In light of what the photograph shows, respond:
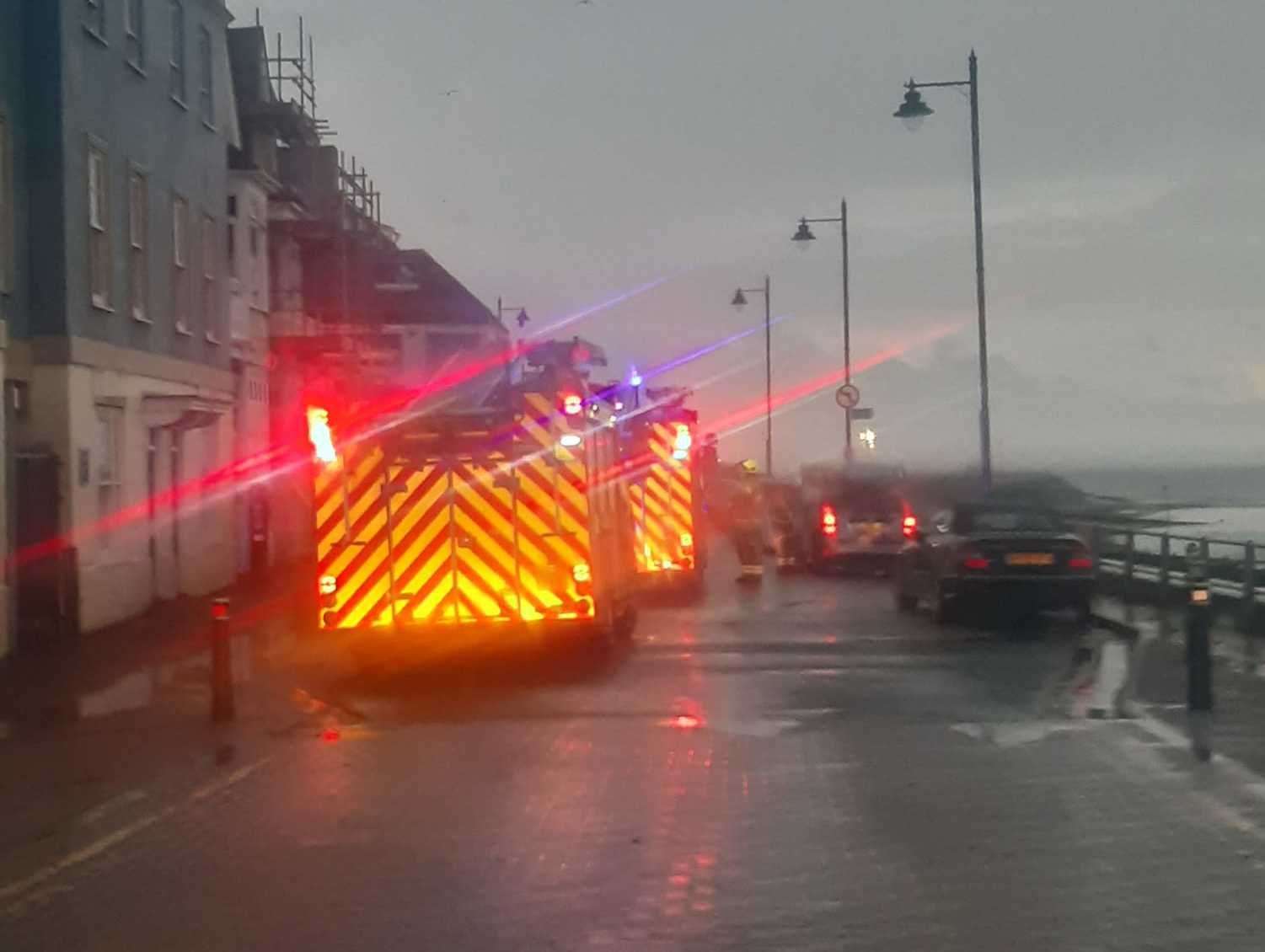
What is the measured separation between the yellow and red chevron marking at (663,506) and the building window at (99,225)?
7.26 metres

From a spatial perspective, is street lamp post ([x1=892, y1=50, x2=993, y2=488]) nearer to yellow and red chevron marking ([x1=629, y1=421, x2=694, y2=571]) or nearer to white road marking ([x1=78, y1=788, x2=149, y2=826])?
yellow and red chevron marking ([x1=629, y1=421, x2=694, y2=571])

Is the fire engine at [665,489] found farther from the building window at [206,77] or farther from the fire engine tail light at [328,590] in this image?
the building window at [206,77]

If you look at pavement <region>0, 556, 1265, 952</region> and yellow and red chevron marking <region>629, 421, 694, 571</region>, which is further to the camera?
yellow and red chevron marking <region>629, 421, 694, 571</region>

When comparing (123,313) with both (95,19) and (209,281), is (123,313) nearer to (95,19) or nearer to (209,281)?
(95,19)

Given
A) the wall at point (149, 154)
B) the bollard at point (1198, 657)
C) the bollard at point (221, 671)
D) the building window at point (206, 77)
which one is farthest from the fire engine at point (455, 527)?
the building window at point (206, 77)

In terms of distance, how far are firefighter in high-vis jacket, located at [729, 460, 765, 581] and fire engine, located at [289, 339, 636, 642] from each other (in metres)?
14.1

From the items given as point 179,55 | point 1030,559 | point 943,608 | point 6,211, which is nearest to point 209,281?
point 179,55

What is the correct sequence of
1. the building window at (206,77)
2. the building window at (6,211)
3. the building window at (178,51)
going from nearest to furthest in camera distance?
the building window at (6,211) → the building window at (178,51) → the building window at (206,77)

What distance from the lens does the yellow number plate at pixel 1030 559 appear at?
21578 mm

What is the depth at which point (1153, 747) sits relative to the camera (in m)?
12.4

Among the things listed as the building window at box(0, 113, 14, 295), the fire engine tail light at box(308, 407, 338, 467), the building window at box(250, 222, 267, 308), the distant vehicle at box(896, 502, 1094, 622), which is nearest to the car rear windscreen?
the distant vehicle at box(896, 502, 1094, 622)

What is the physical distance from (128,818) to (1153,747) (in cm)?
643

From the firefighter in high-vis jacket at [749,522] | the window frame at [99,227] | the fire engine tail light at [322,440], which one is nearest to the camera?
the fire engine tail light at [322,440]

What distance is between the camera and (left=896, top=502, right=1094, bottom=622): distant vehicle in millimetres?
21531
